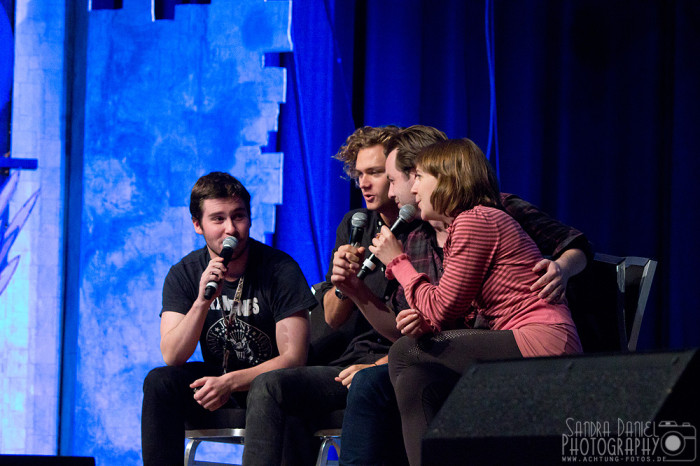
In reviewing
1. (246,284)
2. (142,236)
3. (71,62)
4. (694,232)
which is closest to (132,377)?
(142,236)

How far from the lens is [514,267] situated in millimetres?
1819

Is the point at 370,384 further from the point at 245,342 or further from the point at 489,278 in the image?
the point at 245,342

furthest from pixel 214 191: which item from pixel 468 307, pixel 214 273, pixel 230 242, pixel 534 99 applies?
pixel 534 99

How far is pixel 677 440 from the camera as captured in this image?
3.59ft

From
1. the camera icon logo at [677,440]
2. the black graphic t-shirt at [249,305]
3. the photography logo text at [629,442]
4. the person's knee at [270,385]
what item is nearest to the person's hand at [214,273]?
the black graphic t-shirt at [249,305]

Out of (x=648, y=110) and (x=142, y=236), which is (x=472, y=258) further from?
(x=142, y=236)

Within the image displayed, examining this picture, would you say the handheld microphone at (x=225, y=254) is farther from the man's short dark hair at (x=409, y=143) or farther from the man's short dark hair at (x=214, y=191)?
the man's short dark hair at (x=409, y=143)

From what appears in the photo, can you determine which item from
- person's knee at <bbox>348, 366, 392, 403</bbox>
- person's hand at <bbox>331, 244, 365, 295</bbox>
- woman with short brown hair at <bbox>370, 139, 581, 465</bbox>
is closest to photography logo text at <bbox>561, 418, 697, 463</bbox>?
woman with short brown hair at <bbox>370, 139, 581, 465</bbox>

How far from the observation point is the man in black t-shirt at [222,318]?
220 cm

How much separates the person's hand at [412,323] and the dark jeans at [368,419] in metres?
0.20

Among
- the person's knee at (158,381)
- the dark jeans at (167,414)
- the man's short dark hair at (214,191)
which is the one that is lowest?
the dark jeans at (167,414)

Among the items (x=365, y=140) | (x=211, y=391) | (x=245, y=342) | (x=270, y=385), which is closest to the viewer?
(x=270, y=385)

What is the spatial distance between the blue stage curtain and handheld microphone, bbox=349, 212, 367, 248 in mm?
821

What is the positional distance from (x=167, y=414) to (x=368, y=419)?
0.61m
